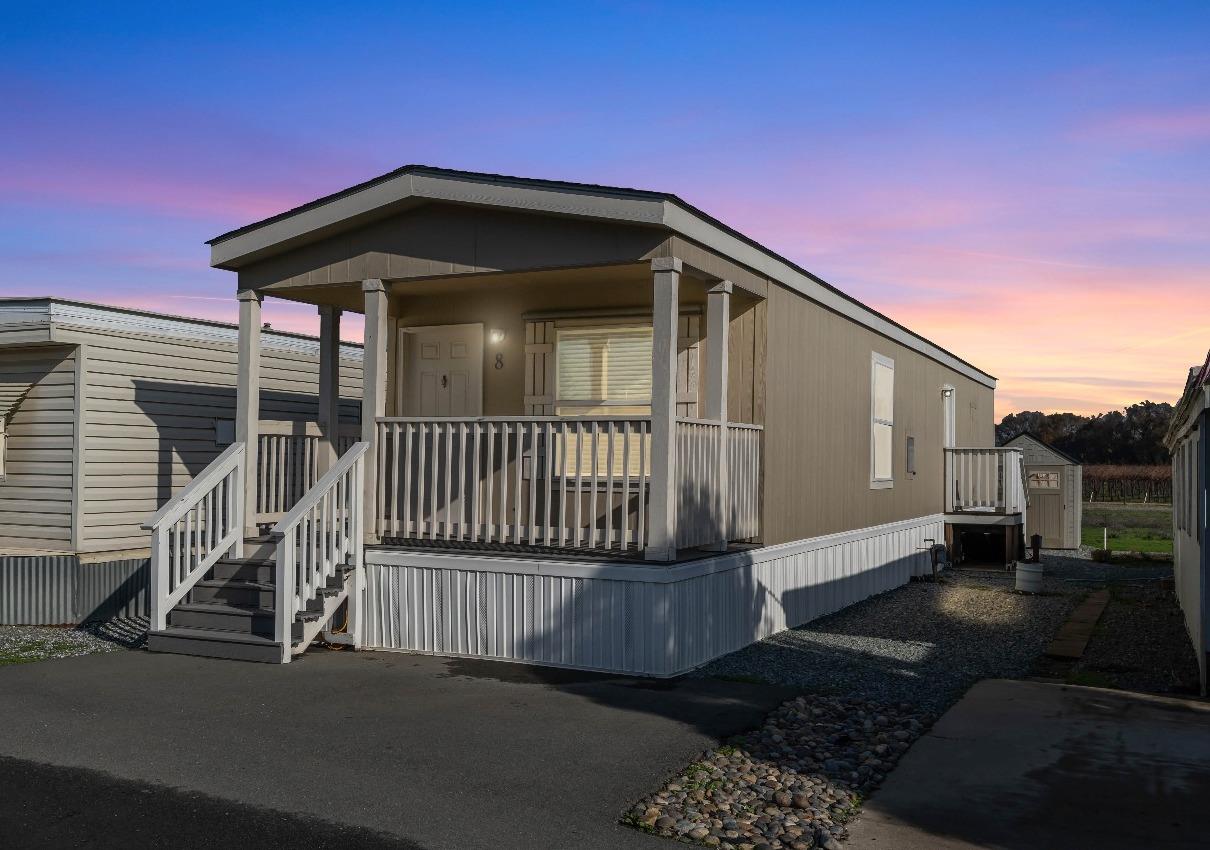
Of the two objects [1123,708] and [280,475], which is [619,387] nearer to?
[280,475]

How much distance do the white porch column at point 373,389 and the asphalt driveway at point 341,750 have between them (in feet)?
4.62

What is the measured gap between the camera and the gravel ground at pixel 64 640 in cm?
913

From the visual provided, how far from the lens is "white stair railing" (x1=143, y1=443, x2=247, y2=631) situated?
8867mm

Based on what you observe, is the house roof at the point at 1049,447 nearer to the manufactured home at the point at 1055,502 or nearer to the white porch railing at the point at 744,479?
the manufactured home at the point at 1055,502

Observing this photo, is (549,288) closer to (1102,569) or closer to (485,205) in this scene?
(485,205)

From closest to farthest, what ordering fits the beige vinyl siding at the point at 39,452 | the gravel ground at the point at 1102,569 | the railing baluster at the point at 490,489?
the railing baluster at the point at 490,489, the beige vinyl siding at the point at 39,452, the gravel ground at the point at 1102,569

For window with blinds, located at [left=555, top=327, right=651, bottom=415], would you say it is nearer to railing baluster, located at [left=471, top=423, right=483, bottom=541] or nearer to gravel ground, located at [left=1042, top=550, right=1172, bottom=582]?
railing baluster, located at [left=471, top=423, right=483, bottom=541]

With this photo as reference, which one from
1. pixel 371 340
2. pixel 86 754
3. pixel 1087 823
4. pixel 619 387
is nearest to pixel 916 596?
pixel 619 387

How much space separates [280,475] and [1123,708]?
7.49 meters

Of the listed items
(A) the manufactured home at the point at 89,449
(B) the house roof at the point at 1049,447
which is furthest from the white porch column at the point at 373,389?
(B) the house roof at the point at 1049,447

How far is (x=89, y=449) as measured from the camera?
11148 millimetres

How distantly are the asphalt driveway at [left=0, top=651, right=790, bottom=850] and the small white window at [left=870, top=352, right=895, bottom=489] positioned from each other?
6.57m

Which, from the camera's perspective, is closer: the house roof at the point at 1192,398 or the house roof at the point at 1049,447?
the house roof at the point at 1192,398

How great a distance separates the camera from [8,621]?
1111 cm
